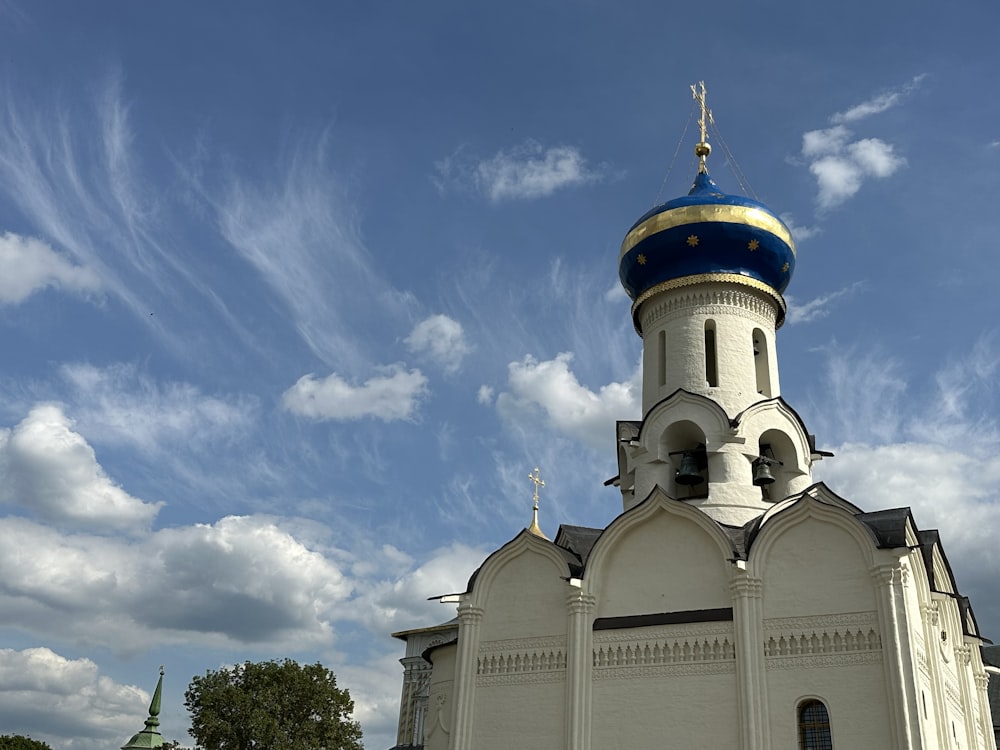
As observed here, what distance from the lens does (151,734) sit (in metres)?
24.5

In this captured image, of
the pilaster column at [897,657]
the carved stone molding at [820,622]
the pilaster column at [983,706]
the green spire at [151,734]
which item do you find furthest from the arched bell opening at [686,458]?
the green spire at [151,734]

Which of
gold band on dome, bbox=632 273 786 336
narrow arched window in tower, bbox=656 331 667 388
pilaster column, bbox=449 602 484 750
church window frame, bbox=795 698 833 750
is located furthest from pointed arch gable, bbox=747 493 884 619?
gold band on dome, bbox=632 273 786 336

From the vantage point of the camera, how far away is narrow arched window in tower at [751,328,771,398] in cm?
1428

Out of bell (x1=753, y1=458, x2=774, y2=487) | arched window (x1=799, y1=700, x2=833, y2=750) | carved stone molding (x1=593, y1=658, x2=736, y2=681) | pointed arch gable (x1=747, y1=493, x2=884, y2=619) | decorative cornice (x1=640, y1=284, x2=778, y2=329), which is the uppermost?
decorative cornice (x1=640, y1=284, x2=778, y2=329)

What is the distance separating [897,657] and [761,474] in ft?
11.2

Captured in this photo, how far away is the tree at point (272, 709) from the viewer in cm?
1784

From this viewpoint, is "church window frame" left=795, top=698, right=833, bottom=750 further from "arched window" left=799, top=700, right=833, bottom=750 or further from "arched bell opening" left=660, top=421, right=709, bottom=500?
"arched bell opening" left=660, top=421, right=709, bottom=500

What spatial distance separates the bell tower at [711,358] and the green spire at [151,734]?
1673cm

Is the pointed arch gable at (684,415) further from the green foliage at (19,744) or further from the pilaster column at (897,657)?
the green foliage at (19,744)

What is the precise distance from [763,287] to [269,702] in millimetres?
12397

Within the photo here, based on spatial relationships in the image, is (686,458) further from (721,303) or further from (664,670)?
(664,670)

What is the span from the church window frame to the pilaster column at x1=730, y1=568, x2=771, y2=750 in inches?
13.9

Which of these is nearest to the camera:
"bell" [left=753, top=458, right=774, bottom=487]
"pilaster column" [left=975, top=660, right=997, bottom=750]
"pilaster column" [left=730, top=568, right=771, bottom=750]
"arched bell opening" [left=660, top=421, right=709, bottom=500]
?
"pilaster column" [left=730, top=568, right=771, bottom=750]

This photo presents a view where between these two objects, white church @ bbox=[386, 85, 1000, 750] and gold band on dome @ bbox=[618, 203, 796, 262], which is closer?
white church @ bbox=[386, 85, 1000, 750]
